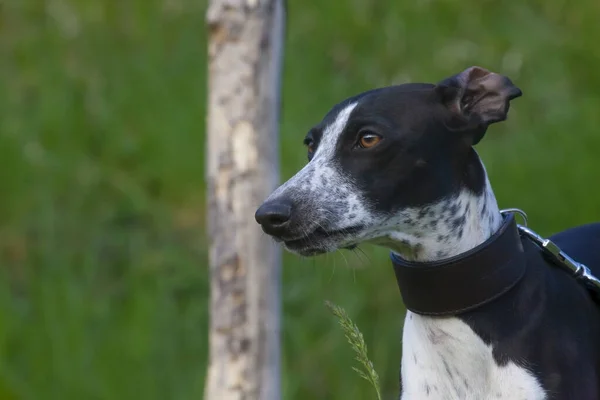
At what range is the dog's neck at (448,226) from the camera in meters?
2.99

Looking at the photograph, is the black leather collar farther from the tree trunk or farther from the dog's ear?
the tree trunk

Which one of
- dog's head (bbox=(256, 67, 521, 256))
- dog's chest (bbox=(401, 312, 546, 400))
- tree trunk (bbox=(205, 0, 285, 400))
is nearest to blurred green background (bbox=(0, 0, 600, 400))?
tree trunk (bbox=(205, 0, 285, 400))

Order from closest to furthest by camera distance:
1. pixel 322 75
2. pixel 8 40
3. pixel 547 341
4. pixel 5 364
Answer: pixel 547 341, pixel 5 364, pixel 322 75, pixel 8 40

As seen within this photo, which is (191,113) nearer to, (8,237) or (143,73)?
(143,73)

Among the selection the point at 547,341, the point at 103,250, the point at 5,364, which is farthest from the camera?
the point at 103,250

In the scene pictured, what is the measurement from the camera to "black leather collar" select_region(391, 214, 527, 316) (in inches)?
115

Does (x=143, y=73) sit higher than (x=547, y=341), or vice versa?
(x=143, y=73)

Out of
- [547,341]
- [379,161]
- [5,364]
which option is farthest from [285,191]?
[5,364]

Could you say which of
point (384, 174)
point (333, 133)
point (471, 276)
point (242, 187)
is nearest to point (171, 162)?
point (242, 187)

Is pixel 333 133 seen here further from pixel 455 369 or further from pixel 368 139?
pixel 455 369

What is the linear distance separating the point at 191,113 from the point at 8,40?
7.09ft

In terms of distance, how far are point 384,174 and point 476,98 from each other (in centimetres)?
35

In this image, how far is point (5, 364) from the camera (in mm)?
6273

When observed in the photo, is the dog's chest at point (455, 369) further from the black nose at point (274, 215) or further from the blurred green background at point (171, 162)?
the blurred green background at point (171, 162)
